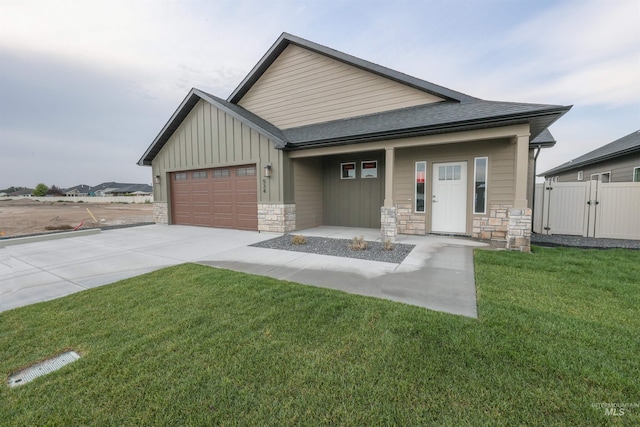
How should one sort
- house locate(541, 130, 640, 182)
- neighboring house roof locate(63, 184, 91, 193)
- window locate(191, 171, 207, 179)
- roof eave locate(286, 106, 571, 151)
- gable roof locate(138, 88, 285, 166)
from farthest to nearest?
neighboring house roof locate(63, 184, 91, 193)
window locate(191, 171, 207, 179)
house locate(541, 130, 640, 182)
gable roof locate(138, 88, 285, 166)
roof eave locate(286, 106, 571, 151)

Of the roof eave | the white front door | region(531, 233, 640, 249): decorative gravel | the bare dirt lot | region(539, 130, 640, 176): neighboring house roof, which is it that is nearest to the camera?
the roof eave

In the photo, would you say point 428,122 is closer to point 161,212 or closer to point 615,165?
point 615,165

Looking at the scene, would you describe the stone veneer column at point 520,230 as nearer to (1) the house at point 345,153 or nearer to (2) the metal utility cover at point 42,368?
(1) the house at point 345,153

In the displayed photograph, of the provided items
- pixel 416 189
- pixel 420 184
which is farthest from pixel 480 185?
pixel 416 189

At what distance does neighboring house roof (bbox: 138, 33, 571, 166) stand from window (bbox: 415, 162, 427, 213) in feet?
4.93

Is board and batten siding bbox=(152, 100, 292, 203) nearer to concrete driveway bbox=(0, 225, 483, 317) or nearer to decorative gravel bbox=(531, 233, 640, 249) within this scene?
concrete driveway bbox=(0, 225, 483, 317)

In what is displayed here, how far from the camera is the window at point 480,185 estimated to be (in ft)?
23.3

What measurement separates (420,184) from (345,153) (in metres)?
2.57

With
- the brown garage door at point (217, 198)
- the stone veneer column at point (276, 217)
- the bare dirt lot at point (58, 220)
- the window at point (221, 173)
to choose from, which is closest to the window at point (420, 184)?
the stone veneer column at point (276, 217)

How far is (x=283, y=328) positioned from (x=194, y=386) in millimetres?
937

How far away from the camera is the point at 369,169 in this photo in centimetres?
919

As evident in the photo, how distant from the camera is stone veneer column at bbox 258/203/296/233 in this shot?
27.9ft

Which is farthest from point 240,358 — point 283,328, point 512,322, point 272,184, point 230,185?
point 230,185

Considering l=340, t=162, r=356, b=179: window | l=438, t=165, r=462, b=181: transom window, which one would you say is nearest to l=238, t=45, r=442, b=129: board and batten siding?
l=340, t=162, r=356, b=179: window
